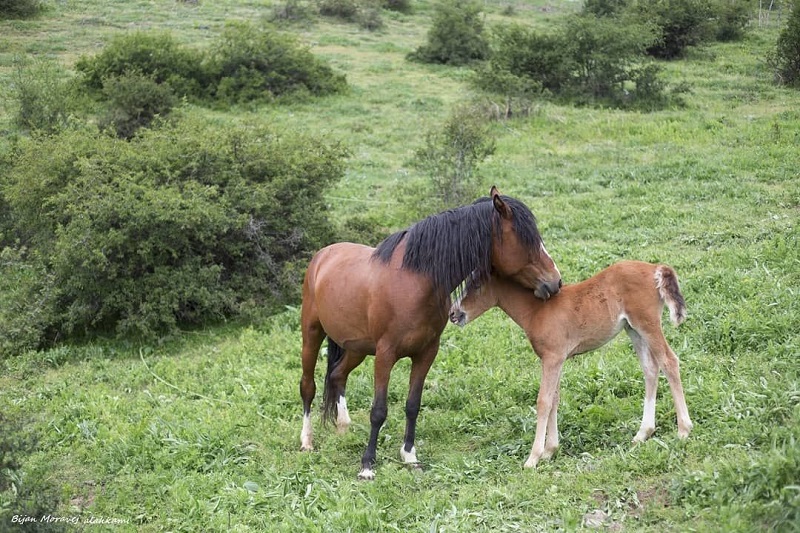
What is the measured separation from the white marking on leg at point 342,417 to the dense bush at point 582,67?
15.1 meters

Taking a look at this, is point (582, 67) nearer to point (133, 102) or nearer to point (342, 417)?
point (133, 102)

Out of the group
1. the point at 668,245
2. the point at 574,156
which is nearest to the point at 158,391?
the point at 668,245

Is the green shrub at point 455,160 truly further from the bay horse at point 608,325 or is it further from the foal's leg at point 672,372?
the foal's leg at point 672,372

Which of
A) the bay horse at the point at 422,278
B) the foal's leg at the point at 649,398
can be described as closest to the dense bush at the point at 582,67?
the bay horse at the point at 422,278

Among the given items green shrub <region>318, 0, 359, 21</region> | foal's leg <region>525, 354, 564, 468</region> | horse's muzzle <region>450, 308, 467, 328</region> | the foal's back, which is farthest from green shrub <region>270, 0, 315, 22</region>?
foal's leg <region>525, 354, 564, 468</region>

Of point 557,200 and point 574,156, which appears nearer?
point 557,200

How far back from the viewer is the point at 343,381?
682 centimetres

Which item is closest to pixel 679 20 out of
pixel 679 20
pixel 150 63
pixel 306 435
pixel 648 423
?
pixel 679 20

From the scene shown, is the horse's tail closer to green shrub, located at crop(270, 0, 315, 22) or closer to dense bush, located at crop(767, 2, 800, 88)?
dense bush, located at crop(767, 2, 800, 88)

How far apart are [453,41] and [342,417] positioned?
890 inches

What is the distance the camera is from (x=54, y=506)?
529 cm

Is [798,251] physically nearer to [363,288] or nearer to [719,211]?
[719,211]

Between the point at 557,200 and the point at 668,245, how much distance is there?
3.23 metres

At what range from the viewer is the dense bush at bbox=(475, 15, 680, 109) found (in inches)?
831
